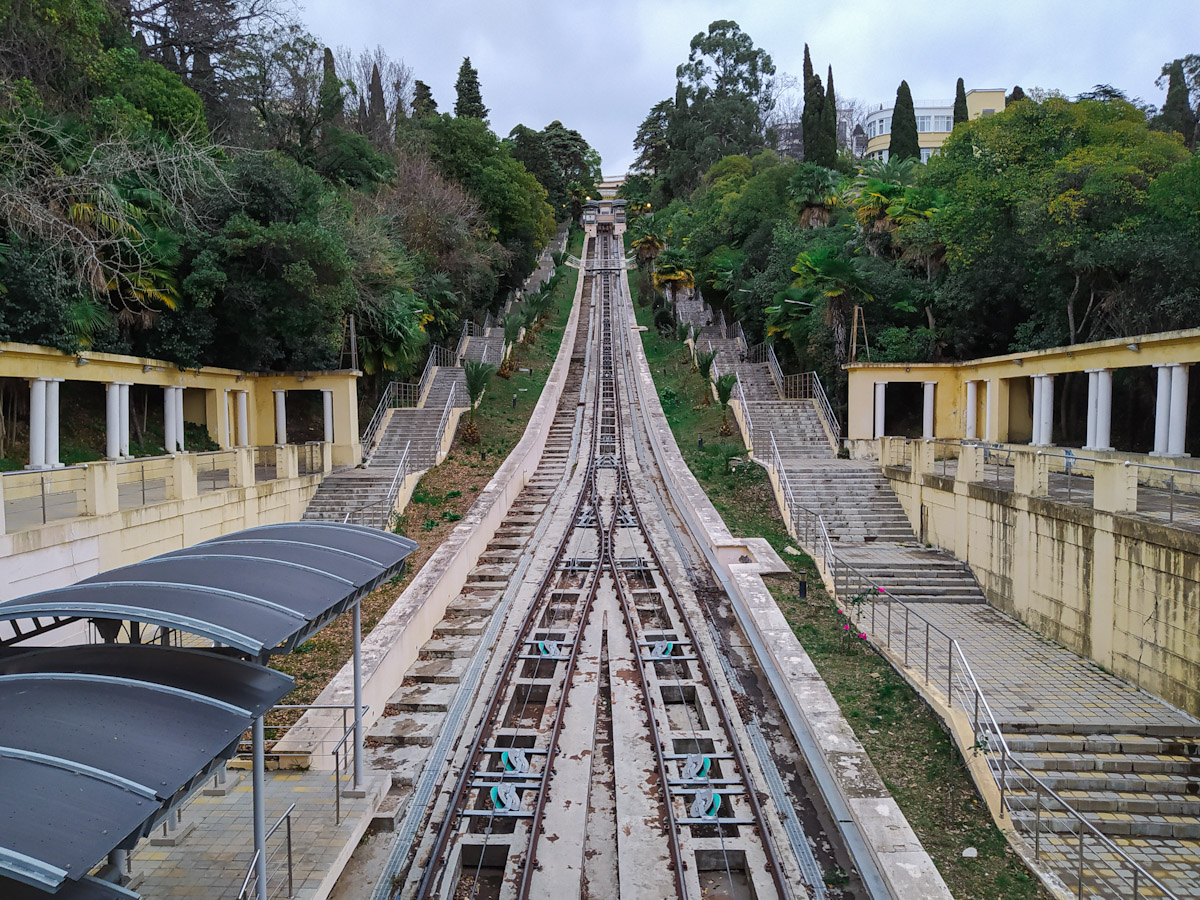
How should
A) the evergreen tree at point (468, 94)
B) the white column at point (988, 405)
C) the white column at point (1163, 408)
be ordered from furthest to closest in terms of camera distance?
the evergreen tree at point (468, 94), the white column at point (988, 405), the white column at point (1163, 408)

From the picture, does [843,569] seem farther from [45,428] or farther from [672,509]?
[45,428]

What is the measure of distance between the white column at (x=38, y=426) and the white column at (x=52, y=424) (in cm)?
11

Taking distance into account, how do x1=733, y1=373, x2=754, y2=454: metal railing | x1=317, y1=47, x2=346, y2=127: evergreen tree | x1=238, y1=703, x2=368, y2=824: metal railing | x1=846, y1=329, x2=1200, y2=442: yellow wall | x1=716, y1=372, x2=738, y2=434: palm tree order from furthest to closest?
x1=317, y1=47, x2=346, y2=127: evergreen tree
x1=716, y1=372, x2=738, y2=434: palm tree
x1=733, y1=373, x2=754, y2=454: metal railing
x1=846, y1=329, x2=1200, y2=442: yellow wall
x1=238, y1=703, x2=368, y2=824: metal railing

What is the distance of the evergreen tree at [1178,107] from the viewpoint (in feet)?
129

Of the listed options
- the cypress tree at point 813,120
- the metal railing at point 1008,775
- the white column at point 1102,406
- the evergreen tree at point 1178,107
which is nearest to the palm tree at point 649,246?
the cypress tree at point 813,120

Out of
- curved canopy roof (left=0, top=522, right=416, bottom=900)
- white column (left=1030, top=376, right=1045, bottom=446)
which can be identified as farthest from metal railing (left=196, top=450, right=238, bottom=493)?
white column (left=1030, top=376, right=1045, bottom=446)

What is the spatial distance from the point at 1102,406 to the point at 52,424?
836 inches

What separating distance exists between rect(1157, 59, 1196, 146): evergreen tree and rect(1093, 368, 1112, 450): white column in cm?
2929

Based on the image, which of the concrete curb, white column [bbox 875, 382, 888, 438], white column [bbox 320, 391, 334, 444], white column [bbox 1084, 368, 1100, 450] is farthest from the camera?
white column [bbox 875, 382, 888, 438]

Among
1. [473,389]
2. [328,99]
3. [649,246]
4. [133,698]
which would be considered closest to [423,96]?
[649,246]

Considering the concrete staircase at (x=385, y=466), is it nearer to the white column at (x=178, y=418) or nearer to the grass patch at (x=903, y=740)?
the white column at (x=178, y=418)

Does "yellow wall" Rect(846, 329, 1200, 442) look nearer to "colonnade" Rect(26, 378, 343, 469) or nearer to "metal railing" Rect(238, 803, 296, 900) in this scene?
"colonnade" Rect(26, 378, 343, 469)

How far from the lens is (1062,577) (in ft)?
39.7

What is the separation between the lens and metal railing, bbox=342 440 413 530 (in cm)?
1802
